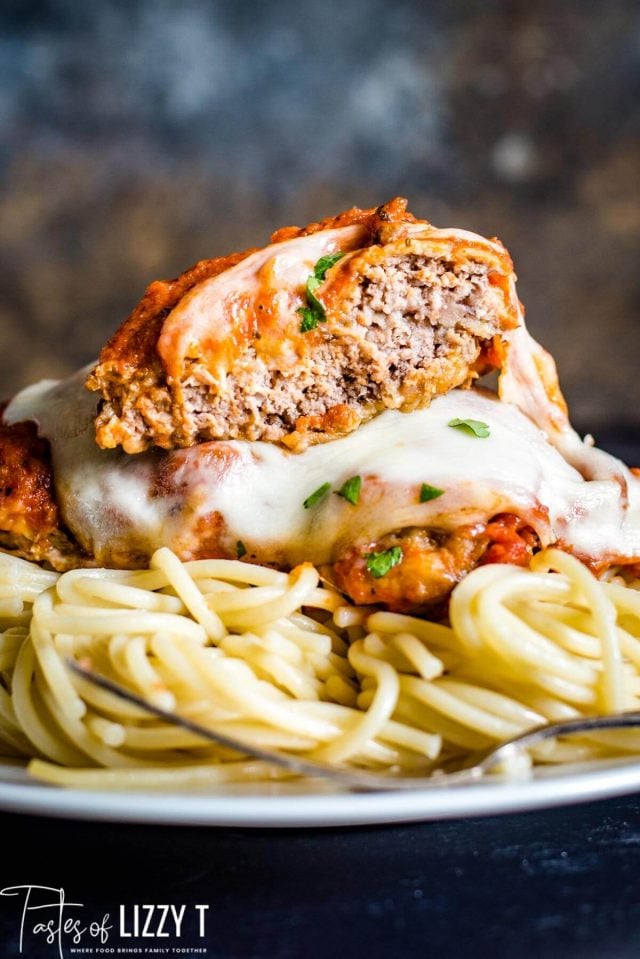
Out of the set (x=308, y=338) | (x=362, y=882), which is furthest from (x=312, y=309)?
(x=362, y=882)

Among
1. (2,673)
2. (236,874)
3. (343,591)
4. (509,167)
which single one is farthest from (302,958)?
(509,167)

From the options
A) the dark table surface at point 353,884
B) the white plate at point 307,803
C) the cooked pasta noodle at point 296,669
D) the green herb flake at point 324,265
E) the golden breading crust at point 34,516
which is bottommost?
the dark table surface at point 353,884

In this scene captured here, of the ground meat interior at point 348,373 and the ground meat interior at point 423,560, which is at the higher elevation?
the ground meat interior at point 348,373

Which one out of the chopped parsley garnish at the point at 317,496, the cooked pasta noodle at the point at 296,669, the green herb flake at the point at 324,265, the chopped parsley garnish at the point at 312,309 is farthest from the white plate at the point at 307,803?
the green herb flake at the point at 324,265

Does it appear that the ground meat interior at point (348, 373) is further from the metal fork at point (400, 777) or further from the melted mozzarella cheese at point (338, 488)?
the metal fork at point (400, 777)

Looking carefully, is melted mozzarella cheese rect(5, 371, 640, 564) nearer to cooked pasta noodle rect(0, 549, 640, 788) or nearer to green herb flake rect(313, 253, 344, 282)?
cooked pasta noodle rect(0, 549, 640, 788)

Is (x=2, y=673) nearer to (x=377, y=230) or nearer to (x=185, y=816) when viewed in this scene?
(x=185, y=816)

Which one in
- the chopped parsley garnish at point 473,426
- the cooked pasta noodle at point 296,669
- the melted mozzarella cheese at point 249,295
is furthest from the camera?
the chopped parsley garnish at point 473,426
